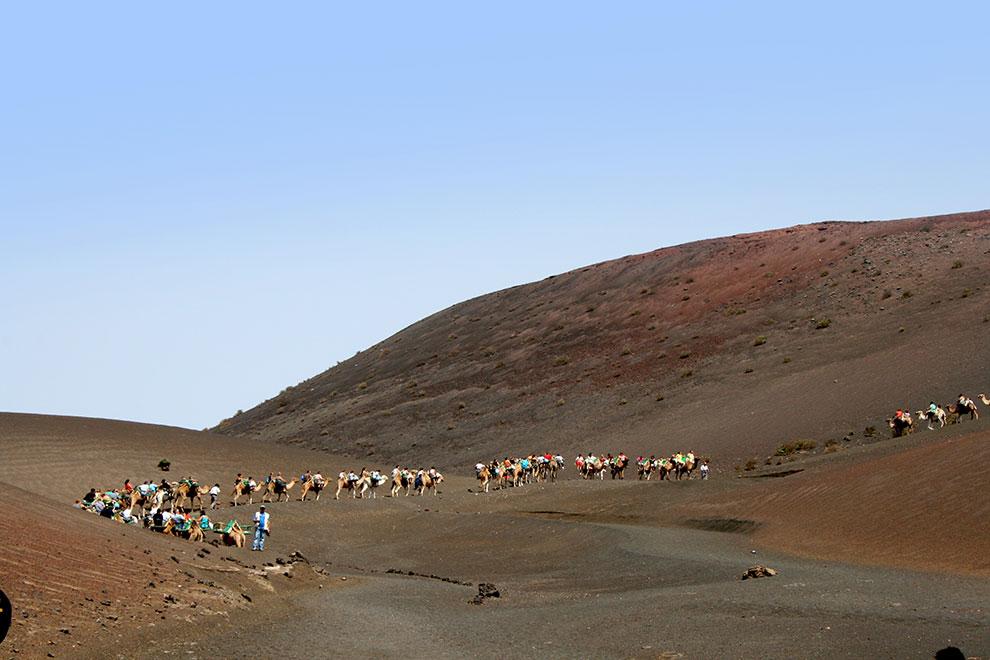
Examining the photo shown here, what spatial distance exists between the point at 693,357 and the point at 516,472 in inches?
1297

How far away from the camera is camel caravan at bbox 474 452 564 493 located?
6119cm

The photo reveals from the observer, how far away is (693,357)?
91.2 meters

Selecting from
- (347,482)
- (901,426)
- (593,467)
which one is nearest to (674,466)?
(593,467)

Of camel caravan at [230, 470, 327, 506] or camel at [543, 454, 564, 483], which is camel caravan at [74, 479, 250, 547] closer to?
camel caravan at [230, 470, 327, 506]

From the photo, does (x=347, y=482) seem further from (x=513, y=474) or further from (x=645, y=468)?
(x=645, y=468)

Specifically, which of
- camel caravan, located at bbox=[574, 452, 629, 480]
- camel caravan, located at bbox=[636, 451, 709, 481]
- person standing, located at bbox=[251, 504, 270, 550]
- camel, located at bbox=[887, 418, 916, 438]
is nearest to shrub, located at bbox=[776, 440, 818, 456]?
camel caravan, located at bbox=[636, 451, 709, 481]

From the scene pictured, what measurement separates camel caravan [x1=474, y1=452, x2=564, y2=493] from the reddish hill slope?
857 cm

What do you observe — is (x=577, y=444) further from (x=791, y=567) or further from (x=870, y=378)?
(x=791, y=567)

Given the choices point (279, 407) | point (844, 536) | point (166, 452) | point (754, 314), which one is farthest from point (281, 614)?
point (279, 407)

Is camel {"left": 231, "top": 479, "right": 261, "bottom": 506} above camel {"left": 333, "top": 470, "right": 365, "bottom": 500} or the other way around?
above

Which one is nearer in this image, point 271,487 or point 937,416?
point 937,416

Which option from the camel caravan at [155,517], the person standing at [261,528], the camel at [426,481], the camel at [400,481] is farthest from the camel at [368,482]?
the person standing at [261,528]

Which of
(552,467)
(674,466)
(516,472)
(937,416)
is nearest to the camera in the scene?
(937,416)

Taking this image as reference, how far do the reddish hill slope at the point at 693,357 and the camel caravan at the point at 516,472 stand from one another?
857 centimetres
